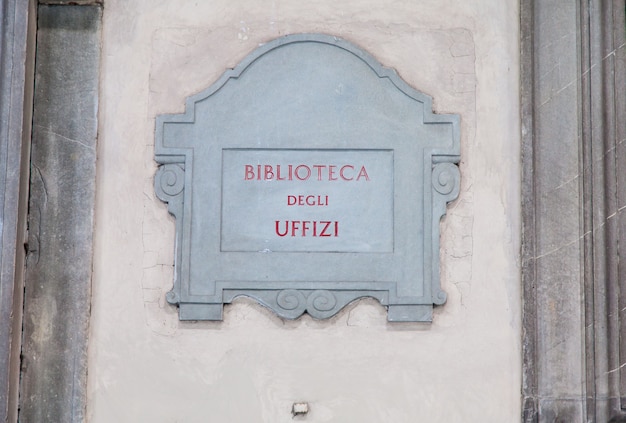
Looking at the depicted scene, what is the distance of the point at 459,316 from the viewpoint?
5062mm

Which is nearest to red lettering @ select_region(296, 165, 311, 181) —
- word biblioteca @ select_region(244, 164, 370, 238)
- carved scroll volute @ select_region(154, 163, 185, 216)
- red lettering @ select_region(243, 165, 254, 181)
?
→ word biblioteca @ select_region(244, 164, 370, 238)

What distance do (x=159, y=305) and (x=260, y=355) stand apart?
524 millimetres

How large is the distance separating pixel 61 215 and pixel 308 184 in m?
1.16

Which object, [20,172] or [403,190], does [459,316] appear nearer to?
[403,190]

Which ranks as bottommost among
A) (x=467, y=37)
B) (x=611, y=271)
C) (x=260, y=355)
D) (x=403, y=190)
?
(x=260, y=355)

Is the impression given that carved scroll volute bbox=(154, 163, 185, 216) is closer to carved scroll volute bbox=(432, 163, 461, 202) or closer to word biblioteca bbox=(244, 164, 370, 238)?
word biblioteca bbox=(244, 164, 370, 238)

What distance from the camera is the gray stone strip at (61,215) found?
5004 millimetres

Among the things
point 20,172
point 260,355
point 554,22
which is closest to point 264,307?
point 260,355

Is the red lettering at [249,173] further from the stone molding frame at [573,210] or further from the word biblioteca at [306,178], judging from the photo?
the stone molding frame at [573,210]

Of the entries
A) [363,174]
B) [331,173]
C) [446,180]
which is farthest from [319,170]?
[446,180]

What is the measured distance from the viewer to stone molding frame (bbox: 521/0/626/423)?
16.2 ft

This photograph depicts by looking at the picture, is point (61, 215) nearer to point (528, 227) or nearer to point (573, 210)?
point (528, 227)

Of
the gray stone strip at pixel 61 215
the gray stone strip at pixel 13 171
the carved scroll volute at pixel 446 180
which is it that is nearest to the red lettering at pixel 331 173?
the carved scroll volute at pixel 446 180

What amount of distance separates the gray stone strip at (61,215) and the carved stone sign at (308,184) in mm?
389
